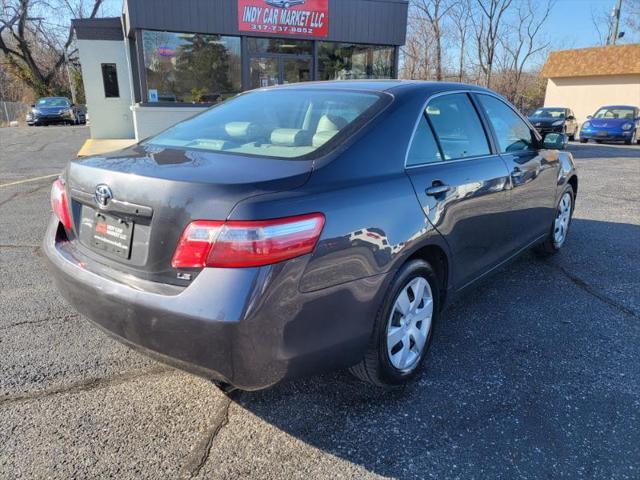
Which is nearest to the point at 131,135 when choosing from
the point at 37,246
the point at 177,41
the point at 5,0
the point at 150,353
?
the point at 177,41

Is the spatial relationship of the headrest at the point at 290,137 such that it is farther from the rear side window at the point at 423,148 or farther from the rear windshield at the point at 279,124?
the rear side window at the point at 423,148

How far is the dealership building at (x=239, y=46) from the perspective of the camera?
12.6m

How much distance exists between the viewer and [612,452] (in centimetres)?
221

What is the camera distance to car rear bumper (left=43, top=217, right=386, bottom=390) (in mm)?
1829

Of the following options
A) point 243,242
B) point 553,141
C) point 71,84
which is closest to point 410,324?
point 243,242

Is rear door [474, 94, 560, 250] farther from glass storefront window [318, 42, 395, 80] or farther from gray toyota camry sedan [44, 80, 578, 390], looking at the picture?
glass storefront window [318, 42, 395, 80]

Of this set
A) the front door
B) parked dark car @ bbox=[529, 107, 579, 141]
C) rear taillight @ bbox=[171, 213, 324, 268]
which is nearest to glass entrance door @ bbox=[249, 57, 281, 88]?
the front door

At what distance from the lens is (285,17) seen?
1347 centimetres

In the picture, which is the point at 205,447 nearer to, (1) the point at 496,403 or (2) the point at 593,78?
(1) the point at 496,403

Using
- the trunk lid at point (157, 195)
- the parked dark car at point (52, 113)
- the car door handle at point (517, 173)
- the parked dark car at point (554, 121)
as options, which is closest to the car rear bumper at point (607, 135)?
the parked dark car at point (554, 121)

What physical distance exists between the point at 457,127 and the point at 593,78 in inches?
1321

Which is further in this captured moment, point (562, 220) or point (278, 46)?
point (278, 46)

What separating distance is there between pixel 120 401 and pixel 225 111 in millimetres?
1836

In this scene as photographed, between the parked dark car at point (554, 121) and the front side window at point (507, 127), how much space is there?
1601 centimetres
